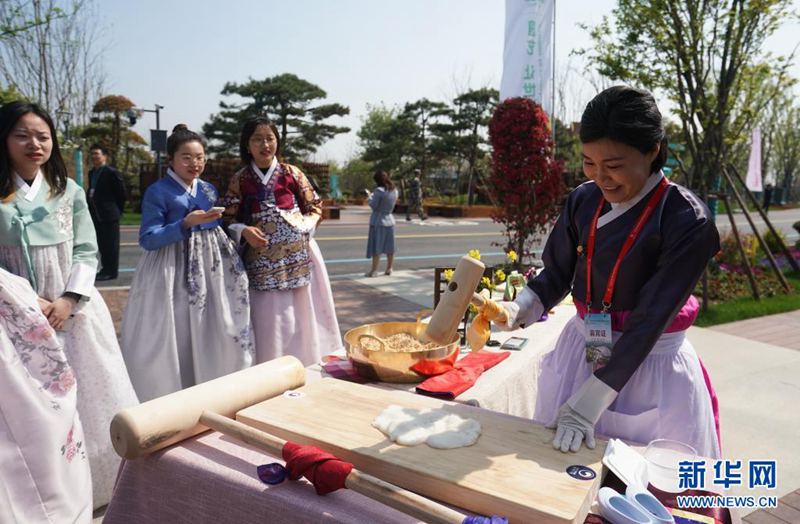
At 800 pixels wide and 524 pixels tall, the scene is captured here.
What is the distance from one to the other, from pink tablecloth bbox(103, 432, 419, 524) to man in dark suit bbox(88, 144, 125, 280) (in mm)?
7107

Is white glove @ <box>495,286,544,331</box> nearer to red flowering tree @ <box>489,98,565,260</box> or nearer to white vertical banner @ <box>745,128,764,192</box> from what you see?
red flowering tree @ <box>489,98,565,260</box>

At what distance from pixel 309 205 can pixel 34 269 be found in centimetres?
152

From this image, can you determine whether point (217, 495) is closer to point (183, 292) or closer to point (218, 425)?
point (218, 425)

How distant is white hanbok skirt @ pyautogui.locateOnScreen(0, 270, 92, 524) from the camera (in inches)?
73.7

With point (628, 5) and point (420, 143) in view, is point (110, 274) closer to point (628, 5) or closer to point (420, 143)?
point (628, 5)

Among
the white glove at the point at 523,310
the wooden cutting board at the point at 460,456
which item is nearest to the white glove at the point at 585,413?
the wooden cutting board at the point at 460,456

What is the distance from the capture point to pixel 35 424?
193 centimetres

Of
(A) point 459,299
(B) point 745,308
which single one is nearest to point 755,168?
(B) point 745,308

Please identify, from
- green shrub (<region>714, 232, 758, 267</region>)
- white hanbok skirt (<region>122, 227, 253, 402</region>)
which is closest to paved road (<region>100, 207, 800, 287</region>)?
green shrub (<region>714, 232, 758, 267</region>)

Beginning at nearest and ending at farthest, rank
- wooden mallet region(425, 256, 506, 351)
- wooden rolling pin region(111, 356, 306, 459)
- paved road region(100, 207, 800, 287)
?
1. wooden rolling pin region(111, 356, 306, 459)
2. wooden mallet region(425, 256, 506, 351)
3. paved road region(100, 207, 800, 287)

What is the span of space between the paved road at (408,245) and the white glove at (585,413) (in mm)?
5836

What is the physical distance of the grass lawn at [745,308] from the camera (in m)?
6.43

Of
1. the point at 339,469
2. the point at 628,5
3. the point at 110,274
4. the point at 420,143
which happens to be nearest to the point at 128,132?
the point at 420,143

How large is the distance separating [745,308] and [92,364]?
7.00 metres
